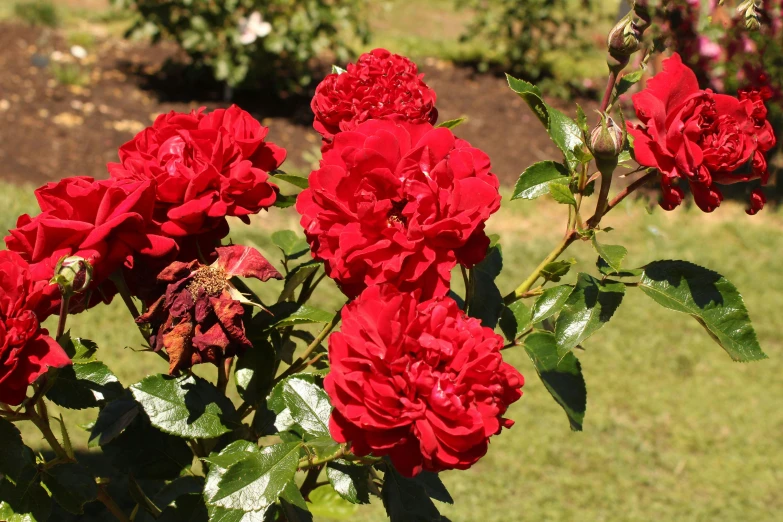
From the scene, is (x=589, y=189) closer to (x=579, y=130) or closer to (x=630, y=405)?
(x=579, y=130)

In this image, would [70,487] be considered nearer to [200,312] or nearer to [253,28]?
[200,312]

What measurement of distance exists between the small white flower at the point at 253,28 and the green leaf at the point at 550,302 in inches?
168

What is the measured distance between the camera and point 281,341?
4.12 feet

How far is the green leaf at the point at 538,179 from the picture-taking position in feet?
3.48

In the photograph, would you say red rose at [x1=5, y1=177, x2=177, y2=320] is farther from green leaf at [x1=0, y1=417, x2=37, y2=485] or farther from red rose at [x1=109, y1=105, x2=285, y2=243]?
green leaf at [x1=0, y1=417, x2=37, y2=485]

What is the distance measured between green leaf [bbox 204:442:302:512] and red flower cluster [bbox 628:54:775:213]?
521mm

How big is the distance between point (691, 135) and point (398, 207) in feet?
1.06

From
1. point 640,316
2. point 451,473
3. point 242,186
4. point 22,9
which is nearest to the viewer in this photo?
point 242,186

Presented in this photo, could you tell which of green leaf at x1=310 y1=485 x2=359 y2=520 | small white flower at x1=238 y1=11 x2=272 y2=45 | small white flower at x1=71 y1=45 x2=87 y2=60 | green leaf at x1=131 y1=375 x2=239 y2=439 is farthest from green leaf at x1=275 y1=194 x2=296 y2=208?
small white flower at x1=71 y1=45 x2=87 y2=60

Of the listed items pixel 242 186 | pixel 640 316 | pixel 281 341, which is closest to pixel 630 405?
pixel 640 316

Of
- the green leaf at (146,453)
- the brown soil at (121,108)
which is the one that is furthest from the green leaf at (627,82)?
the brown soil at (121,108)

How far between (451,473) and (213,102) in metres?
3.24

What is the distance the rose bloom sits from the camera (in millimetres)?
904

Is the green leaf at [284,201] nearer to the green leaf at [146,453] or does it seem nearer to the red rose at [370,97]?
the red rose at [370,97]
